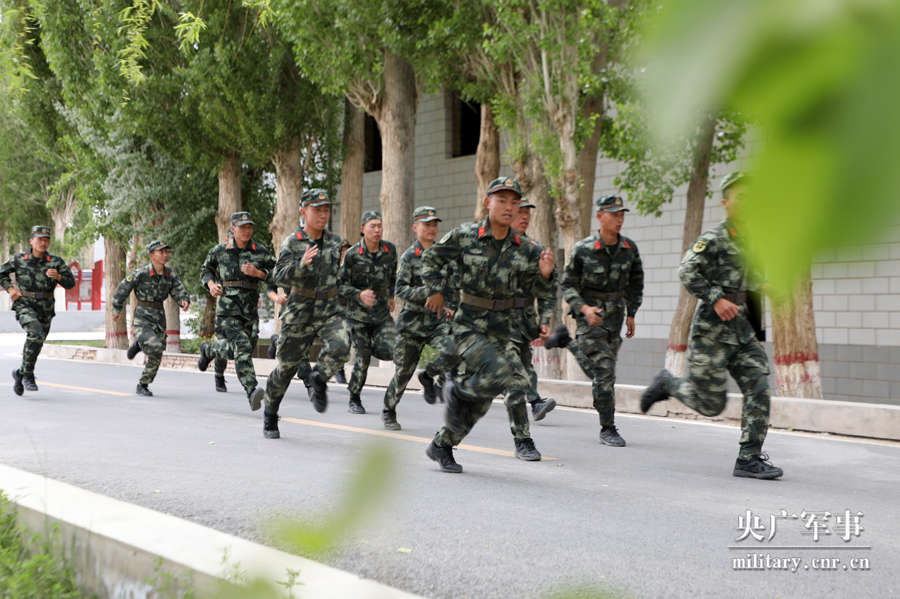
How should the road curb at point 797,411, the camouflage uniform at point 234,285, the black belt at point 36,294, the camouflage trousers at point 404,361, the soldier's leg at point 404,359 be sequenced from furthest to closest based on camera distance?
the black belt at point 36,294, the camouflage uniform at point 234,285, the soldier's leg at point 404,359, the camouflage trousers at point 404,361, the road curb at point 797,411

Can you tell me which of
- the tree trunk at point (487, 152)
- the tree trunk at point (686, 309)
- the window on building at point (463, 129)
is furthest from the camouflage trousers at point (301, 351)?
the window on building at point (463, 129)

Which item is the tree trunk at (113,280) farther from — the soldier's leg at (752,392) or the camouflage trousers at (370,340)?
the soldier's leg at (752,392)

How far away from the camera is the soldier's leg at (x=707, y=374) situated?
5.46m

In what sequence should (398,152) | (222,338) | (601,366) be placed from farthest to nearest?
(398,152) < (222,338) < (601,366)

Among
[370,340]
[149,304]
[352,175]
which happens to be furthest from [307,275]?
[352,175]

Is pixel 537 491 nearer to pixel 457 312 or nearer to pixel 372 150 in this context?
pixel 457 312

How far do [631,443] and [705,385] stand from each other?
156 cm

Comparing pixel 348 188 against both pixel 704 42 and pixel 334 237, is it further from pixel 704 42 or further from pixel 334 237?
pixel 704 42

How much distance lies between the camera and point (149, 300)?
1082 cm

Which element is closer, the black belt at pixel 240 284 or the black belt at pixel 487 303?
the black belt at pixel 487 303

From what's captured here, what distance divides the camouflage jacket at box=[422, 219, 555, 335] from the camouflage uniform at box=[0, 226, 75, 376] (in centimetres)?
701

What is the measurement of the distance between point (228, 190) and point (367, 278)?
29.8ft

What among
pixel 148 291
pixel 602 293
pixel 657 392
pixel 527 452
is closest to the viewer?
pixel 527 452

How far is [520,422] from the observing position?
5941mm
